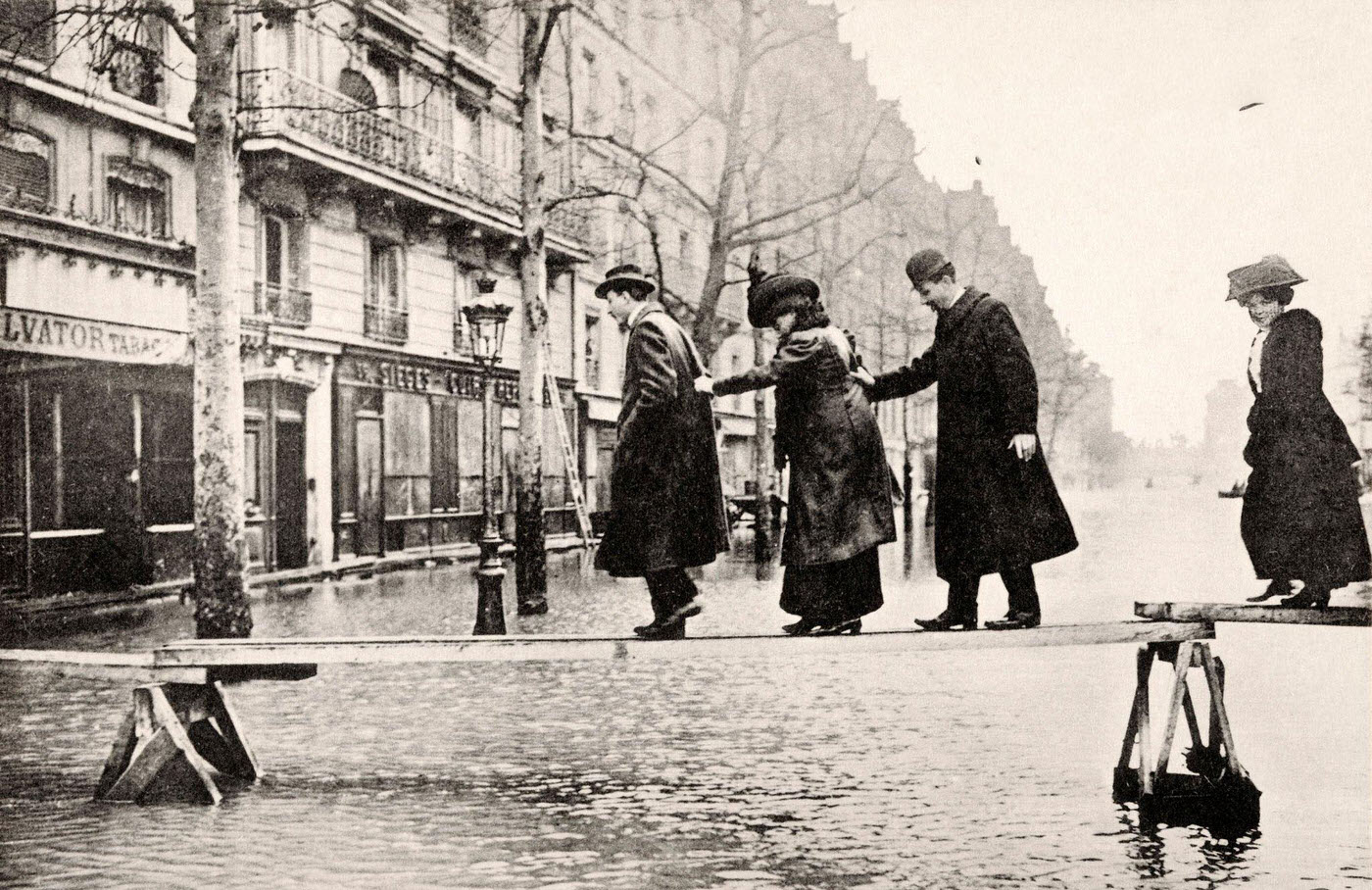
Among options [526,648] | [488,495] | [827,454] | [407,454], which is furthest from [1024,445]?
Answer: [407,454]

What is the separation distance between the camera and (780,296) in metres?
5.70

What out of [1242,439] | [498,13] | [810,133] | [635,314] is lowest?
[1242,439]

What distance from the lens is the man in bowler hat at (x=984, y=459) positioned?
18.1 ft

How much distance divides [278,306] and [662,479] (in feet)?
44.5

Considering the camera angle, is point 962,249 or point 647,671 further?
point 962,249

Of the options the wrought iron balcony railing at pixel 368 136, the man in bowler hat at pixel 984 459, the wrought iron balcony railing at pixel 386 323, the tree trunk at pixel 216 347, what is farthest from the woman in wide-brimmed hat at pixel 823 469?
the wrought iron balcony railing at pixel 386 323

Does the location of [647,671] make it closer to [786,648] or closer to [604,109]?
[786,648]

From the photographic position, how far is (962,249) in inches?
1563

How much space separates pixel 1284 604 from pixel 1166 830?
1.05 metres

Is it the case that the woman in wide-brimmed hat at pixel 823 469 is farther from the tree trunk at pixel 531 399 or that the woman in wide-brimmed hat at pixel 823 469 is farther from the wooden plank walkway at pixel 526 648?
the tree trunk at pixel 531 399

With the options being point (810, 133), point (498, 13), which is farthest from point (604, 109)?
point (810, 133)

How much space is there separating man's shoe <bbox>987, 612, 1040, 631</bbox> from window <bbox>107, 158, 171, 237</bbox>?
486 inches

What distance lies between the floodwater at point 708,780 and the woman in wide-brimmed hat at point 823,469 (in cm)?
87

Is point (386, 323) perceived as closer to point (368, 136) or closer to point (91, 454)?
point (368, 136)
